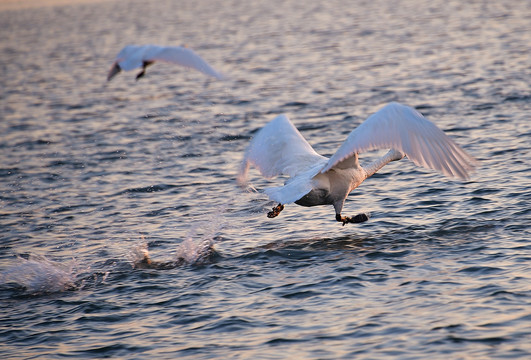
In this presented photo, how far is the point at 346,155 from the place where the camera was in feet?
28.7

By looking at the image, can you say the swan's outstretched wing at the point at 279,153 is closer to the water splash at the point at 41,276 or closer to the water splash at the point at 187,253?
the water splash at the point at 187,253

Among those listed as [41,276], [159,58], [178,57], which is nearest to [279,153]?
[178,57]

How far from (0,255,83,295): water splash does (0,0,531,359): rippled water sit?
0.03 meters

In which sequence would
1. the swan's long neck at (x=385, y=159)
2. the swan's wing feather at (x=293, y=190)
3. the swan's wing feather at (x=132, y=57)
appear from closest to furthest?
the swan's wing feather at (x=132, y=57), the swan's wing feather at (x=293, y=190), the swan's long neck at (x=385, y=159)

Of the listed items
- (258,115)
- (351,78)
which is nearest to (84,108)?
(258,115)

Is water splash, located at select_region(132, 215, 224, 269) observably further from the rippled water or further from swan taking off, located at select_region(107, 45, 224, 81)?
swan taking off, located at select_region(107, 45, 224, 81)

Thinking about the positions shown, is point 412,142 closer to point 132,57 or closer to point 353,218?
point 353,218

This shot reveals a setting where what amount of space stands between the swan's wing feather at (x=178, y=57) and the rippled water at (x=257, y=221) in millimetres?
2277

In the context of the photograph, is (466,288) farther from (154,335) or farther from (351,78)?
(351,78)

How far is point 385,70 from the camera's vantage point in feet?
67.6

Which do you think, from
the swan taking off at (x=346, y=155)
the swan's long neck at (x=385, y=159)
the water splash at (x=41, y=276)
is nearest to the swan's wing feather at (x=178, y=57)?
the swan taking off at (x=346, y=155)

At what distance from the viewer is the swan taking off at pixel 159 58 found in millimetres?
8594

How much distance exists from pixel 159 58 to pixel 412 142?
9.11 feet

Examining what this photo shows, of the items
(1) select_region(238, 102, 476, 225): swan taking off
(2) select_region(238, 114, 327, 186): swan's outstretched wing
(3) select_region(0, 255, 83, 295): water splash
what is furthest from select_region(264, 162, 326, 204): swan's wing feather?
(3) select_region(0, 255, 83, 295): water splash
